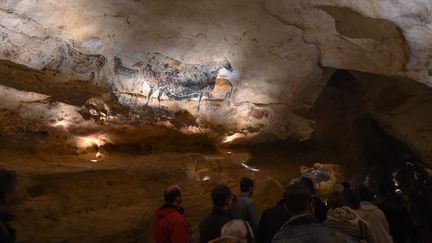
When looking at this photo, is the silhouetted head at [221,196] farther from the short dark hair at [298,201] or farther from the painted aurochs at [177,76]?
the painted aurochs at [177,76]

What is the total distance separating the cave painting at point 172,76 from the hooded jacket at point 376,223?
4667 mm

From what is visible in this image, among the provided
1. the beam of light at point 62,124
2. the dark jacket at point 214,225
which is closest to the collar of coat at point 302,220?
the dark jacket at point 214,225

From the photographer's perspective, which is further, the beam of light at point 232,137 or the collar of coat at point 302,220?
the beam of light at point 232,137

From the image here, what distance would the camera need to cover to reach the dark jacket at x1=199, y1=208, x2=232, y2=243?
305cm

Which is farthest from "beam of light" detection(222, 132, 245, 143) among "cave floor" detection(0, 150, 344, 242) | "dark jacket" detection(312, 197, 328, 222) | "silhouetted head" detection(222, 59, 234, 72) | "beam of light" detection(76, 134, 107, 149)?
"dark jacket" detection(312, 197, 328, 222)

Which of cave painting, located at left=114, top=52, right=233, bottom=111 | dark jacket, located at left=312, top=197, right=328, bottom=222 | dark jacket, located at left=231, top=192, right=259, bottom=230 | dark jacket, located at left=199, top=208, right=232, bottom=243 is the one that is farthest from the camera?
cave painting, located at left=114, top=52, right=233, bottom=111

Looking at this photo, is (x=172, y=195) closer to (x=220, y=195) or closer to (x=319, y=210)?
(x=220, y=195)

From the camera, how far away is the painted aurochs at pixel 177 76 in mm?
7070

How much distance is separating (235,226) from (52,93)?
4540 mm

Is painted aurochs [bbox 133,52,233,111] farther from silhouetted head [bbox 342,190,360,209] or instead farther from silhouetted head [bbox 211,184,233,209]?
silhouetted head [bbox 342,190,360,209]

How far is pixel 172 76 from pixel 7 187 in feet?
17.0

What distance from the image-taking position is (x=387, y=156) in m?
13.3

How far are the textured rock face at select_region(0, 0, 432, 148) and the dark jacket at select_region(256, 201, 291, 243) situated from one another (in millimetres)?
4044

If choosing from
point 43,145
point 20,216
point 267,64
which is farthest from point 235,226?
point 267,64
